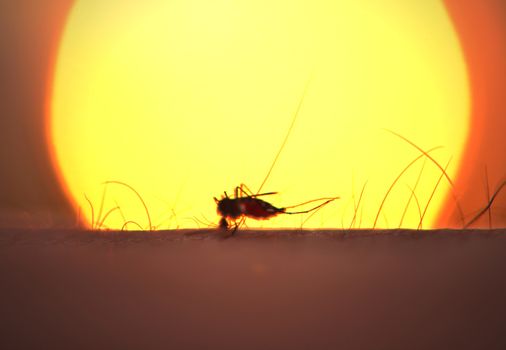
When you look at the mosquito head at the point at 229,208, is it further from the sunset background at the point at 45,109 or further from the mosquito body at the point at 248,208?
the sunset background at the point at 45,109

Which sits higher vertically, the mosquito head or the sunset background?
the sunset background

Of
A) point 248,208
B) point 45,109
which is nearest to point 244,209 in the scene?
point 248,208

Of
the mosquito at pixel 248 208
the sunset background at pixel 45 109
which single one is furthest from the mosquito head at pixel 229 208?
the sunset background at pixel 45 109

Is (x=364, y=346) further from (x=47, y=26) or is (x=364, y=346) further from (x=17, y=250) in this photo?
(x=47, y=26)

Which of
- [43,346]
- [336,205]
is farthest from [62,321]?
[336,205]

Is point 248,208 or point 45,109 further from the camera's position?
point 45,109

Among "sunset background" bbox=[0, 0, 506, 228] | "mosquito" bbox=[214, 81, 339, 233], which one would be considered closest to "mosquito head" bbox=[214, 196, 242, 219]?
"mosquito" bbox=[214, 81, 339, 233]

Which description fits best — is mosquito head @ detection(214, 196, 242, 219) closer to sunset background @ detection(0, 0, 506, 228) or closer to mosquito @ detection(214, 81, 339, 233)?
mosquito @ detection(214, 81, 339, 233)

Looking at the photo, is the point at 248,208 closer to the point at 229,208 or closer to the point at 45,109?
the point at 229,208
